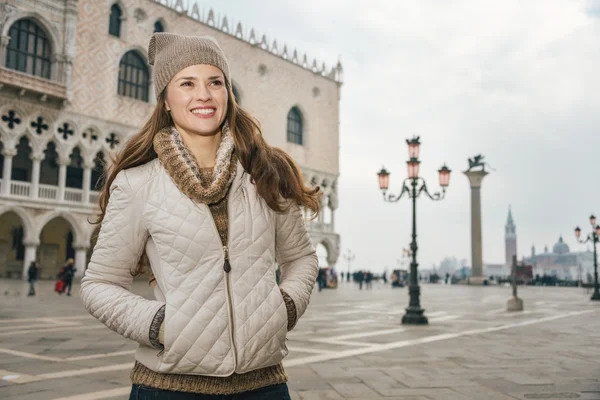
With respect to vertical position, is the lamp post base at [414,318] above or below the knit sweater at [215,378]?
below

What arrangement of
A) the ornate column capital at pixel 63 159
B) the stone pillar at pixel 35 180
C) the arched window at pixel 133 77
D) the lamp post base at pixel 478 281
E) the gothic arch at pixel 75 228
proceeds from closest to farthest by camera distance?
the stone pillar at pixel 35 180 < the gothic arch at pixel 75 228 < the ornate column capital at pixel 63 159 < the arched window at pixel 133 77 < the lamp post base at pixel 478 281

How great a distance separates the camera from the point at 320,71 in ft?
139

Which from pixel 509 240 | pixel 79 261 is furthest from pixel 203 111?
pixel 509 240

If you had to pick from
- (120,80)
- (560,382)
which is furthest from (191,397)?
(120,80)

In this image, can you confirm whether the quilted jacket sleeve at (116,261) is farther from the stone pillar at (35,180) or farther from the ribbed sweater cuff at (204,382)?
the stone pillar at (35,180)

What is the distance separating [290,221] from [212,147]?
341mm

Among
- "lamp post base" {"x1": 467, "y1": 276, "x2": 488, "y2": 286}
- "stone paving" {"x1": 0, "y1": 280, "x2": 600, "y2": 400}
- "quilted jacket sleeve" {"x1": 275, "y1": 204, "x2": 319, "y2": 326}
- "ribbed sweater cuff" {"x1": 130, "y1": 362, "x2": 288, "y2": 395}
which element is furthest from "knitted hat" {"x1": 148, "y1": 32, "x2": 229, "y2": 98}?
"lamp post base" {"x1": 467, "y1": 276, "x2": 488, "y2": 286}

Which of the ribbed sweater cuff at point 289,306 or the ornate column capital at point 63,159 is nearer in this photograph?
the ribbed sweater cuff at point 289,306

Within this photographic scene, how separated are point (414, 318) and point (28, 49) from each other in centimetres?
2270

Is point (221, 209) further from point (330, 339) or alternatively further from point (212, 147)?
point (330, 339)

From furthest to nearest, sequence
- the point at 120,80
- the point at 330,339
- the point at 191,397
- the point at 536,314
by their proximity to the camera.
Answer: the point at 120,80, the point at 536,314, the point at 330,339, the point at 191,397

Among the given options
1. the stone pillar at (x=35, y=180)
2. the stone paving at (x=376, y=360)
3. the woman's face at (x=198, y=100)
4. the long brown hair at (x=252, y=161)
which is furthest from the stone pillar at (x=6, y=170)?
the woman's face at (x=198, y=100)

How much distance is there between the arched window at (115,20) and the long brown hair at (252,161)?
2997 centimetres

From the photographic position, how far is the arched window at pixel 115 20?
29531 mm
